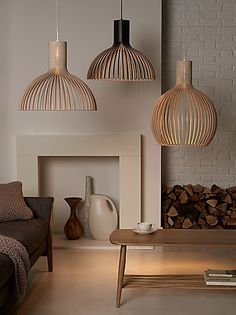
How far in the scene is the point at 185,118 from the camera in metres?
5.47

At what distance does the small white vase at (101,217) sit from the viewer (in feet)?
20.8

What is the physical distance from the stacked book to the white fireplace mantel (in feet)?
6.07

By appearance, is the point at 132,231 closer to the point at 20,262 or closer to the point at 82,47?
the point at 20,262

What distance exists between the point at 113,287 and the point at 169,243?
28.3 inches

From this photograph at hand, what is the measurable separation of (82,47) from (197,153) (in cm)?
159

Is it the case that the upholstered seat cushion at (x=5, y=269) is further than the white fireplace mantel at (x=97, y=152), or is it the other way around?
the white fireplace mantel at (x=97, y=152)

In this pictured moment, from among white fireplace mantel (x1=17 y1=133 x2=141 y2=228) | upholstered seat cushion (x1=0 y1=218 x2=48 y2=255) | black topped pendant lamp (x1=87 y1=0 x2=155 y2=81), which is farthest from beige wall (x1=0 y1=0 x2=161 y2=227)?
upholstered seat cushion (x1=0 y1=218 x2=48 y2=255)

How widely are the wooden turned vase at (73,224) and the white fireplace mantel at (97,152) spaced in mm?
428

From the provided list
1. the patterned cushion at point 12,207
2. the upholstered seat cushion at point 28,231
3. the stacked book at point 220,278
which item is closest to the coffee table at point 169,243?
the stacked book at point 220,278

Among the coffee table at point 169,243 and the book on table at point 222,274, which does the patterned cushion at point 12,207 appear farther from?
the book on table at point 222,274

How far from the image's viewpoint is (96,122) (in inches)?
247

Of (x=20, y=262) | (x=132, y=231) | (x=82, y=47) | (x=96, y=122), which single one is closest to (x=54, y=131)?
(x=96, y=122)

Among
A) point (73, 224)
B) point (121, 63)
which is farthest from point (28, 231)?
point (121, 63)

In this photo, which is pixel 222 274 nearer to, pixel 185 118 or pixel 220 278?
pixel 220 278
